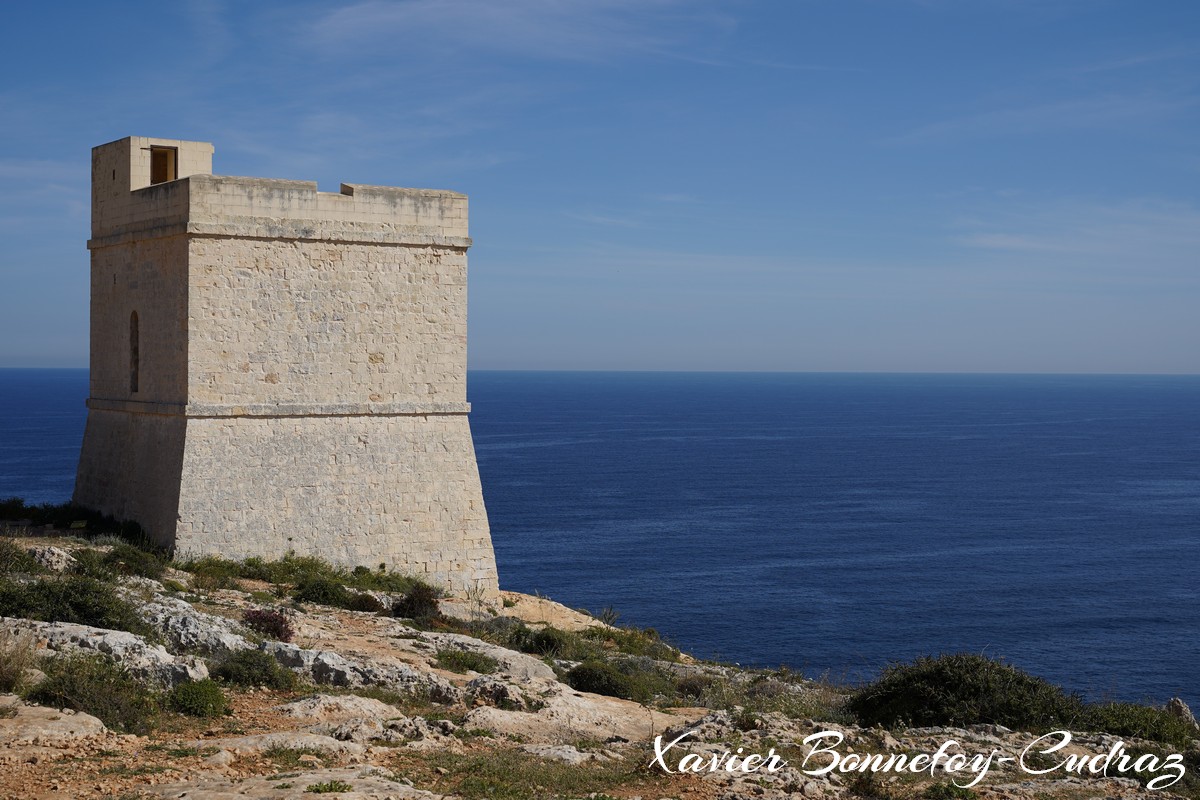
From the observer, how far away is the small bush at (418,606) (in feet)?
60.5

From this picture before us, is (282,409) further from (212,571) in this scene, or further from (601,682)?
(601,682)

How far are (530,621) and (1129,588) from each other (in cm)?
3746

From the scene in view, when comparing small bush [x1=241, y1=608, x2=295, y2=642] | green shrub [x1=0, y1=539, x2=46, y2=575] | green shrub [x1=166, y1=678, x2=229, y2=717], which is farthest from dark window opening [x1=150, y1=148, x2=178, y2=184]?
green shrub [x1=166, y1=678, x2=229, y2=717]

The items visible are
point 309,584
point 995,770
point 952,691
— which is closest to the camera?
point 995,770

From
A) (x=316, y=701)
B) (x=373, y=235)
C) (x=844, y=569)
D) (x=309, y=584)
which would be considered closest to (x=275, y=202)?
(x=373, y=235)

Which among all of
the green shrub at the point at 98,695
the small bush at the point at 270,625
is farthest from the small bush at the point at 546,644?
the green shrub at the point at 98,695

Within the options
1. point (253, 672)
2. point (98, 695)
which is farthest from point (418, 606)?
point (98, 695)

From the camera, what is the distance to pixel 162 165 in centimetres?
2297

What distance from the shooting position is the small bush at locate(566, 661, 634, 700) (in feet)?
50.1

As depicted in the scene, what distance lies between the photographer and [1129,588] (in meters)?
49.7

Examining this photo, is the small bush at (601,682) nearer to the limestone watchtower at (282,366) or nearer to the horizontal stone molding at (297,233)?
the limestone watchtower at (282,366)

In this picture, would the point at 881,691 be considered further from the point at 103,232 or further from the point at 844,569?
the point at 844,569

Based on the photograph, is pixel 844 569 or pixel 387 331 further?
pixel 844 569

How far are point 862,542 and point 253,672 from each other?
50432mm
